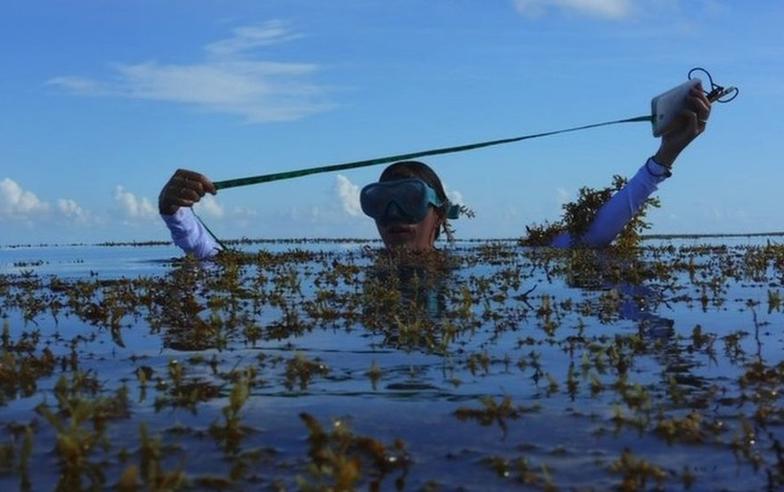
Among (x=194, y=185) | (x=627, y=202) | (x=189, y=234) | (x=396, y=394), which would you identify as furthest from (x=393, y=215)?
(x=396, y=394)

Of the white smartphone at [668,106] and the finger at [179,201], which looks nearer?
the finger at [179,201]

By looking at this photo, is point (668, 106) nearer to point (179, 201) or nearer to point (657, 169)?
point (657, 169)

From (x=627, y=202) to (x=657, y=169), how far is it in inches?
37.6

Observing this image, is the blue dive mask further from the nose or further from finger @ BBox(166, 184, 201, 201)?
finger @ BBox(166, 184, 201, 201)

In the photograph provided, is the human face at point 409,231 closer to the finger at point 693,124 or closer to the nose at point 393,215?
the nose at point 393,215

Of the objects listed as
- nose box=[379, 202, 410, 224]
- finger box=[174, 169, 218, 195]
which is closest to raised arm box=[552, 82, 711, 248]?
nose box=[379, 202, 410, 224]

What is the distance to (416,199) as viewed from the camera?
49.2ft

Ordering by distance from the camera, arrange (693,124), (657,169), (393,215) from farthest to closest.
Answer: (393,215) → (657,169) → (693,124)

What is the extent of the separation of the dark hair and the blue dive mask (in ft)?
1.89

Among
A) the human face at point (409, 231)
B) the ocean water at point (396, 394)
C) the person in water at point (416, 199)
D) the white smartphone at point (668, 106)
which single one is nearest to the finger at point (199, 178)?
the person in water at point (416, 199)

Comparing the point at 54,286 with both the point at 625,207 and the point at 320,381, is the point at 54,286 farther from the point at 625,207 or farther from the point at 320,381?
the point at 625,207

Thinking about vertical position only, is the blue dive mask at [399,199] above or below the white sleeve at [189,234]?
above

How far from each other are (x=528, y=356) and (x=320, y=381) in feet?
5.03

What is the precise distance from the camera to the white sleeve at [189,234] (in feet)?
43.4
